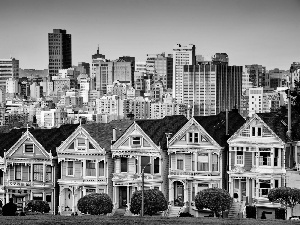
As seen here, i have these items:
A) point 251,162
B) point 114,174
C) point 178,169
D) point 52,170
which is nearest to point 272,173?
point 251,162

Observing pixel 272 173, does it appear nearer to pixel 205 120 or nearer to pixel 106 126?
pixel 205 120

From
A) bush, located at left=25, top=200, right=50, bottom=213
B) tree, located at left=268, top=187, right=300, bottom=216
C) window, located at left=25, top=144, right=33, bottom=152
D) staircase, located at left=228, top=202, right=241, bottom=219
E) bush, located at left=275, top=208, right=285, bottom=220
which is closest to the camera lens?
tree, located at left=268, top=187, right=300, bottom=216

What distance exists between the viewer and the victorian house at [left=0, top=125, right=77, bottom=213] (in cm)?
5075

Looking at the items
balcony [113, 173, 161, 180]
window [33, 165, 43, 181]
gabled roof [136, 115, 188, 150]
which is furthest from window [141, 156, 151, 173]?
window [33, 165, 43, 181]

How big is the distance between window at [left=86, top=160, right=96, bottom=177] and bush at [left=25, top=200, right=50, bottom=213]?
108 inches

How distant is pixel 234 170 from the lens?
47.3 meters

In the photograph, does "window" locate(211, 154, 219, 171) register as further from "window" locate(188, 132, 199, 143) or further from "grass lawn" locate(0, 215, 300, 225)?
"grass lawn" locate(0, 215, 300, 225)

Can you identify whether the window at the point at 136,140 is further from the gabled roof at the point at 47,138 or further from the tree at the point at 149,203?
the gabled roof at the point at 47,138

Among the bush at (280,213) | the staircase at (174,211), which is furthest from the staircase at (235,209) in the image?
the staircase at (174,211)

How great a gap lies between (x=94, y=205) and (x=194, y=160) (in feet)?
18.4

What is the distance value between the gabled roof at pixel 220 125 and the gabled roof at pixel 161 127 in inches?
56.9

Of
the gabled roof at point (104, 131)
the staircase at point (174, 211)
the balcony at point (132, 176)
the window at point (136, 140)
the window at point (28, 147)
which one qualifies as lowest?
the staircase at point (174, 211)

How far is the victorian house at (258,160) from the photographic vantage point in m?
46.5

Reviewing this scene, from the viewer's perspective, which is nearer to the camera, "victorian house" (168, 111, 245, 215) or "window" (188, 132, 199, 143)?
"victorian house" (168, 111, 245, 215)
